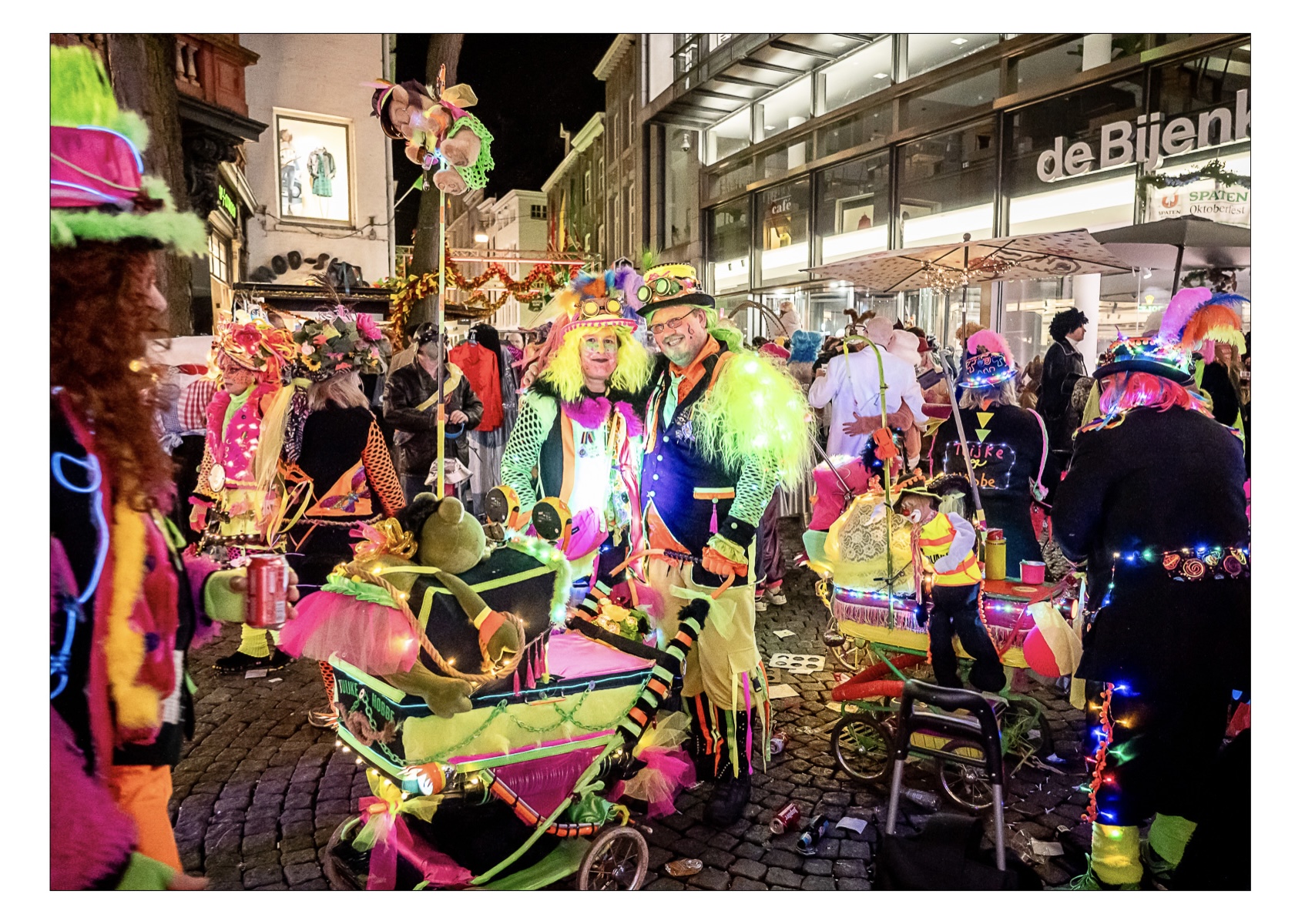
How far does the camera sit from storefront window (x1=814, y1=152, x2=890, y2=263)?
898 centimetres

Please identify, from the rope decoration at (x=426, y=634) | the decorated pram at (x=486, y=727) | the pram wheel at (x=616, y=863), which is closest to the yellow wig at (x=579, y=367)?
the decorated pram at (x=486, y=727)

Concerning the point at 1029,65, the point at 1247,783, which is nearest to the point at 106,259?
the point at 1247,783

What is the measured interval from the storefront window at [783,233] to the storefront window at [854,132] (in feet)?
1.46

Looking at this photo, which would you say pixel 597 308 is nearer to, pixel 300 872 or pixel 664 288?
pixel 664 288

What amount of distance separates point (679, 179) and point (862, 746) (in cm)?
459

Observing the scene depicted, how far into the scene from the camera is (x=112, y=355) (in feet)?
7.23

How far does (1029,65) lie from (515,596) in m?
6.49

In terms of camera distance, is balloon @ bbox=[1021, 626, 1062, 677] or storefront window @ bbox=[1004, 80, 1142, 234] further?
storefront window @ bbox=[1004, 80, 1142, 234]

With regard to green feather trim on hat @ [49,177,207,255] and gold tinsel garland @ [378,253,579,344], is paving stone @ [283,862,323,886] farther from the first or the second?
gold tinsel garland @ [378,253,579,344]

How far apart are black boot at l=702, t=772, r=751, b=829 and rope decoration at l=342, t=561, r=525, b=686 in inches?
47.4

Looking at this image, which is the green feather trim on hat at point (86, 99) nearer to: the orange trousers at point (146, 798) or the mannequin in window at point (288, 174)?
the orange trousers at point (146, 798)

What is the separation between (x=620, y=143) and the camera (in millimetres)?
5090

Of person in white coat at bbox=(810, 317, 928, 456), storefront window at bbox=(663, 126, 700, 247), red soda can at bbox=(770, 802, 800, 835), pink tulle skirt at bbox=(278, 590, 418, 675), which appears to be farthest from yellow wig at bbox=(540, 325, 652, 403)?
storefront window at bbox=(663, 126, 700, 247)

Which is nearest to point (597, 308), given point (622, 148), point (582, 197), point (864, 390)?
point (622, 148)
